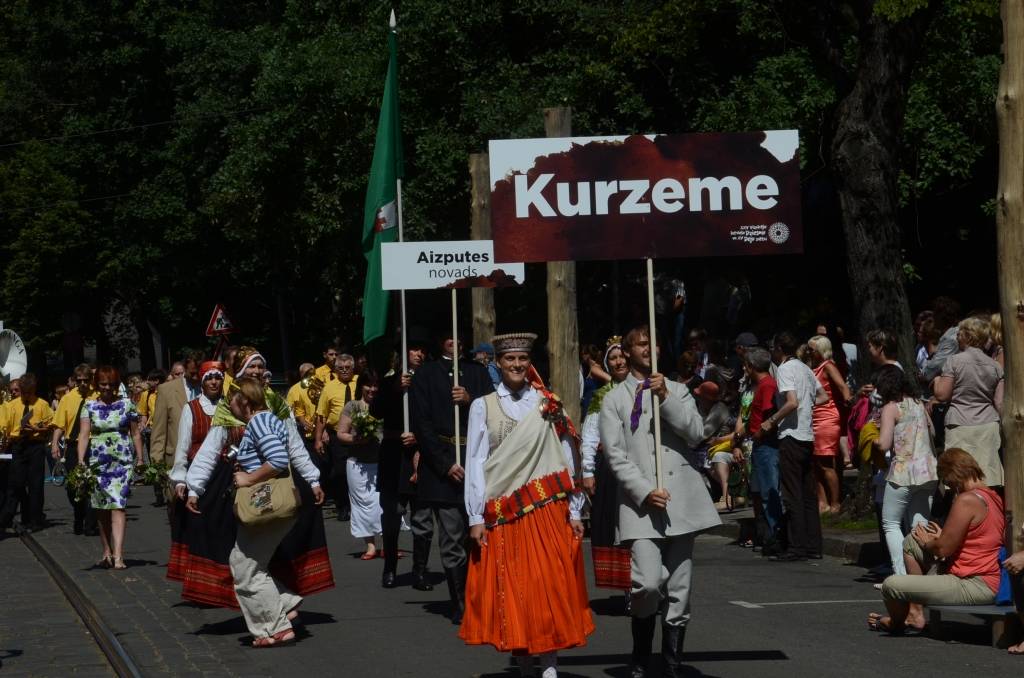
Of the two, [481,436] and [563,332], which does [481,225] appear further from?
[481,436]

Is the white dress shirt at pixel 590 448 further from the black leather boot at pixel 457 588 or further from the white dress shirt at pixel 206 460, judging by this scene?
the white dress shirt at pixel 206 460

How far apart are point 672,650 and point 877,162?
27.7 ft

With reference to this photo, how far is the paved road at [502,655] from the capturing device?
895 cm

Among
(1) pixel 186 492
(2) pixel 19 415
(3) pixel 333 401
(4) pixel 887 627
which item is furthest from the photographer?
(2) pixel 19 415

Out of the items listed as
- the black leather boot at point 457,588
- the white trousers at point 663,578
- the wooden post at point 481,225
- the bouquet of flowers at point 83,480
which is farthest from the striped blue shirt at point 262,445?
the wooden post at point 481,225

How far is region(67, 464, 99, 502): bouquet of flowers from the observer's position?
48.0ft

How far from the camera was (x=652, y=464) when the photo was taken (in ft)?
27.8

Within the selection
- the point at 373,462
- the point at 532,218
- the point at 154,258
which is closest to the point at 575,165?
the point at 532,218

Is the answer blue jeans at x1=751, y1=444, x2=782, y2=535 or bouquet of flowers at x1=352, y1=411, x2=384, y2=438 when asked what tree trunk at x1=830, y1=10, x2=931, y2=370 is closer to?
blue jeans at x1=751, y1=444, x2=782, y2=535

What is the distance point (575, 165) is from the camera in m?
8.92

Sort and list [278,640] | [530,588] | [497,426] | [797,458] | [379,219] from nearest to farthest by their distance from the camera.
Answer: [530,588] → [497,426] → [278,640] → [797,458] → [379,219]

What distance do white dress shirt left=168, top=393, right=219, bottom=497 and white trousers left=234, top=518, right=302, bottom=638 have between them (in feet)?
3.72

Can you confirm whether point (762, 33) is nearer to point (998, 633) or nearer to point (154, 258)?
point (998, 633)

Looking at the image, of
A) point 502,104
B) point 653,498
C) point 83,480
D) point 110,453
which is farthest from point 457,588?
point 502,104
